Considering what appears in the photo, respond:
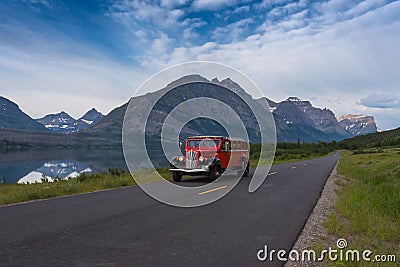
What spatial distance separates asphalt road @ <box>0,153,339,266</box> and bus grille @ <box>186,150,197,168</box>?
5.97 m

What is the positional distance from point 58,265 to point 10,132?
691 feet

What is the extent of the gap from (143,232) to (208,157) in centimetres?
1099

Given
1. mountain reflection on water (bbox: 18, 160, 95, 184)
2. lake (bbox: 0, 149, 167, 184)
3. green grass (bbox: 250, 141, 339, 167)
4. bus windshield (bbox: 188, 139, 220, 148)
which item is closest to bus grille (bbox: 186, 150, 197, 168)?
bus windshield (bbox: 188, 139, 220, 148)

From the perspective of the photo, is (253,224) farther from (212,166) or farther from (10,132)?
(10,132)

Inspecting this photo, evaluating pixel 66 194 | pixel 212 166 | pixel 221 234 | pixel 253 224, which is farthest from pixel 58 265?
pixel 212 166

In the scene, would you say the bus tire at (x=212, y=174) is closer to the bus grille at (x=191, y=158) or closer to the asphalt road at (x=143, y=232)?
the bus grille at (x=191, y=158)

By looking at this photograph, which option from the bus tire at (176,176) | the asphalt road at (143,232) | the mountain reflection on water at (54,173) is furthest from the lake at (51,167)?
the asphalt road at (143,232)

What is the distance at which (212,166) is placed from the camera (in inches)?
668

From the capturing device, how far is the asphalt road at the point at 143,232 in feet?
17.4

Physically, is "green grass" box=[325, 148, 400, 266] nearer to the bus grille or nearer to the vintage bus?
the vintage bus

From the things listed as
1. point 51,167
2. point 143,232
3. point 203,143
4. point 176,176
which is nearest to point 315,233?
point 143,232

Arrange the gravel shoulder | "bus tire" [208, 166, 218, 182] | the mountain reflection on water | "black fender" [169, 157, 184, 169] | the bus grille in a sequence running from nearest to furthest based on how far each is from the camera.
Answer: the gravel shoulder, "bus tire" [208, 166, 218, 182], the bus grille, "black fender" [169, 157, 184, 169], the mountain reflection on water

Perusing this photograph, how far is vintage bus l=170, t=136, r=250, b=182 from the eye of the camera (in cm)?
1695

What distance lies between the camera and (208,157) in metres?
17.7
